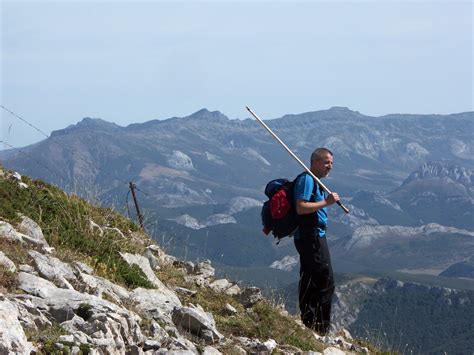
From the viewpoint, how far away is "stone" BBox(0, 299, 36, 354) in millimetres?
5906

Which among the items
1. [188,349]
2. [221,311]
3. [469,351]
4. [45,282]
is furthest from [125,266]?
[469,351]

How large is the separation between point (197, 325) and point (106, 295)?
1.12 meters

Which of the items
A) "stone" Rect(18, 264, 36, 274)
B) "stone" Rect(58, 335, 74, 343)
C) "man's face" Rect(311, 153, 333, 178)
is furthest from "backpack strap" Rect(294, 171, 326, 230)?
"stone" Rect(58, 335, 74, 343)

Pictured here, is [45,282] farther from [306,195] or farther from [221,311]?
[306,195]

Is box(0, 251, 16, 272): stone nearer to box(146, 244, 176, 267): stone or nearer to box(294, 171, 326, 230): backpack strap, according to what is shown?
box(294, 171, 326, 230): backpack strap

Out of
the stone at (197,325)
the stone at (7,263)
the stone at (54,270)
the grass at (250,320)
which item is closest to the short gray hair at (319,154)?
the grass at (250,320)

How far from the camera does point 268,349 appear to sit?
8727mm

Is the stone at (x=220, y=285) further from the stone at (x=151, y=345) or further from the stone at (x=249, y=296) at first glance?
the stone at (x=151, y=345)

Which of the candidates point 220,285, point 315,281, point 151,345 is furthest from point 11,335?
point 220,285

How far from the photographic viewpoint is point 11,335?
19.9ft

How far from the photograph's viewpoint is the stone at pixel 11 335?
19.4 feet

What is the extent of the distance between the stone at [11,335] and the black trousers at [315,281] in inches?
209

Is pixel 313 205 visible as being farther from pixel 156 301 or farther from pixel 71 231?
pixel 71 231

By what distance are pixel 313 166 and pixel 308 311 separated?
2180mm
